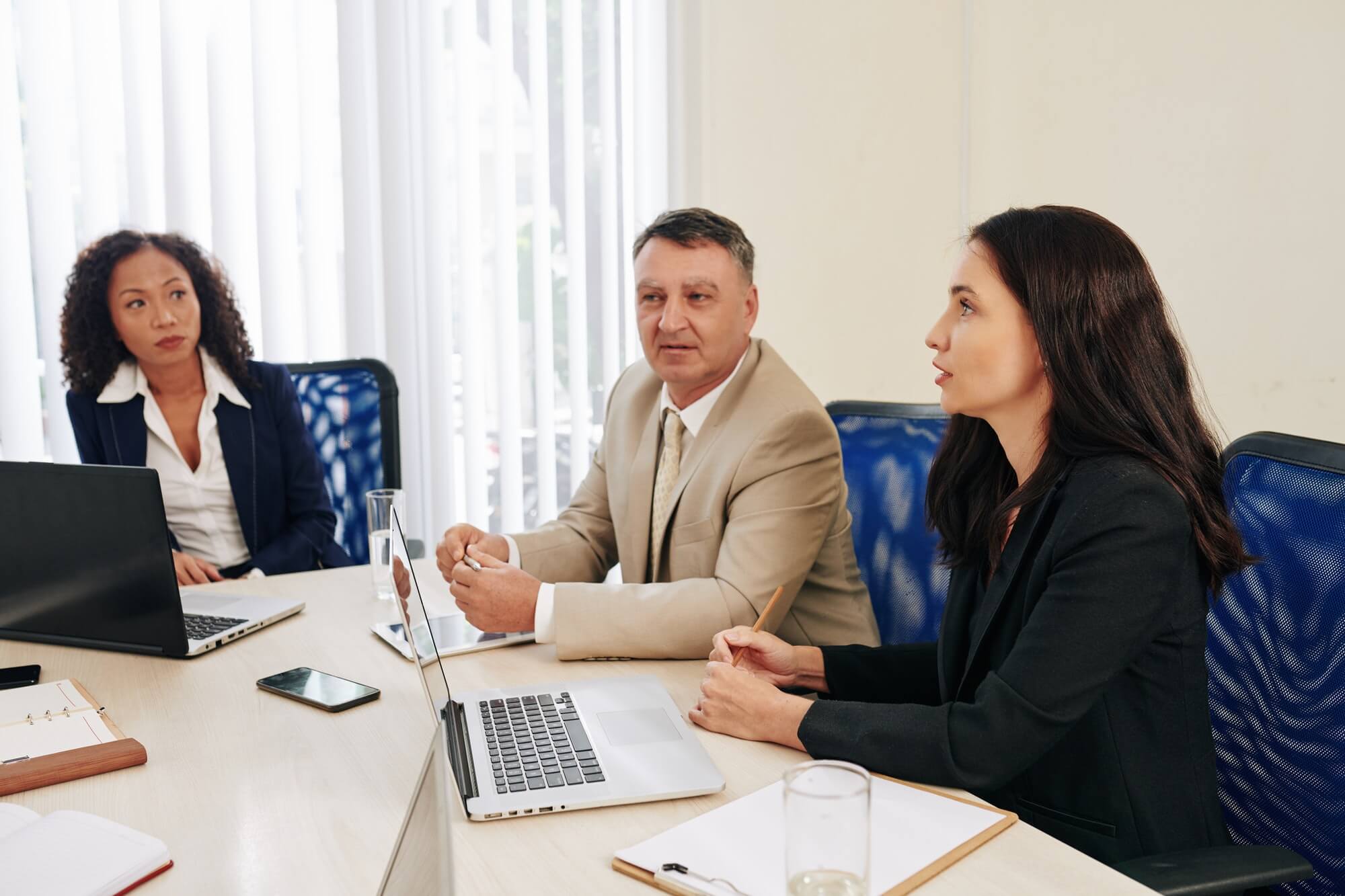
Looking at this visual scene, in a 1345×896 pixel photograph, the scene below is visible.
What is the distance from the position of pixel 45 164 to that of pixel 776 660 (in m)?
2.40

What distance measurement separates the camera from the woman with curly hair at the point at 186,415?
2.34 m

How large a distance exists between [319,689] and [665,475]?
29.6 inches

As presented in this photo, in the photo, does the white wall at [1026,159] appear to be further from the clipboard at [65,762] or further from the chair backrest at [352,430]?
the clipboard at [65,762]

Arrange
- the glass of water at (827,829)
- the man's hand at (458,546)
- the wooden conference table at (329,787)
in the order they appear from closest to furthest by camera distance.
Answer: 1. the glass of water at (827,829)
2. the wooden conference table at (329,787)
3. the man's hand at (458,546)

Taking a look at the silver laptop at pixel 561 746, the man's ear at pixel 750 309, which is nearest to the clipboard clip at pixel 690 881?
the silver laptop at pixel 561 746

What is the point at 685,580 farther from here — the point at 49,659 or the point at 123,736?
the point at 49,659

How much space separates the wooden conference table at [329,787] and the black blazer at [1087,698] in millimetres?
103

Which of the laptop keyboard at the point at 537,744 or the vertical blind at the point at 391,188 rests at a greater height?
the vertical blind at the point at 391,188

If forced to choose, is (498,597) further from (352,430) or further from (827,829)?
(352,430)

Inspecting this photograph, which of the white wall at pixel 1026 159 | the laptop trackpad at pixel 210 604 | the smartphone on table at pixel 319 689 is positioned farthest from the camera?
the white wall at pixel 1026 159

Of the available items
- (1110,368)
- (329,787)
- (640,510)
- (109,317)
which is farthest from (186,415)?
(1110,368)

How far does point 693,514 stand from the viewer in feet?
5.79

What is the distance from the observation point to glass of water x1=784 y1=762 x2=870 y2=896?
77cm

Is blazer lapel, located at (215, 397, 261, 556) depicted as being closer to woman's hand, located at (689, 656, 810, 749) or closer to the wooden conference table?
the wooden conference table
